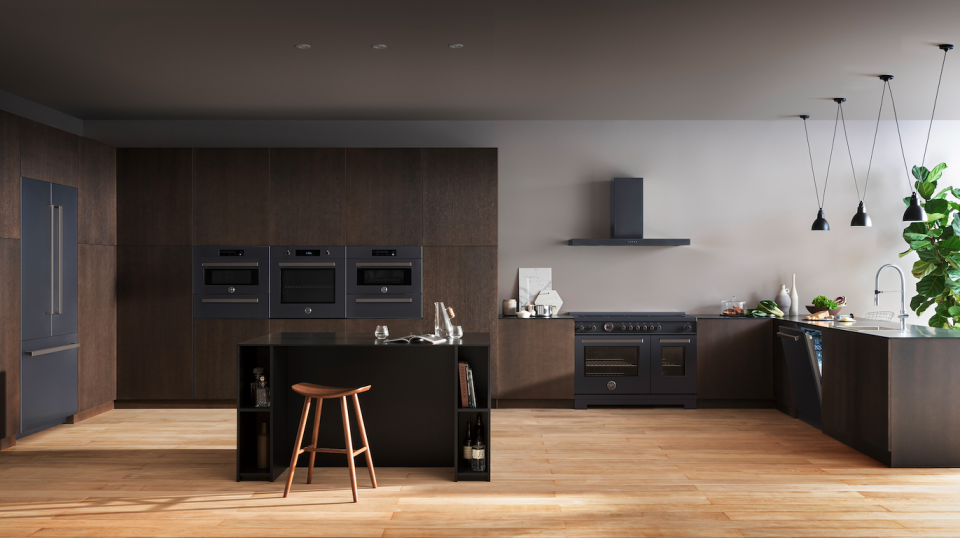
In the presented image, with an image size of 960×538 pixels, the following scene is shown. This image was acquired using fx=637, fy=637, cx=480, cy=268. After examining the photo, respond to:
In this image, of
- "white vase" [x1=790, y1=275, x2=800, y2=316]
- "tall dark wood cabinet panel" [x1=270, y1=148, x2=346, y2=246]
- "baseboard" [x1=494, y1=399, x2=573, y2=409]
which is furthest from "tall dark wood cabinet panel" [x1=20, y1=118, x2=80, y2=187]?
"white vase" [x1=790, y1=275, x2=800, y2=316]

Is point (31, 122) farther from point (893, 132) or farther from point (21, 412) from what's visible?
point (893, 132)

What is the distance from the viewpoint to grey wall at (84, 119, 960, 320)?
6.09 m

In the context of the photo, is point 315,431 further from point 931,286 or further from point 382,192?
point 931,286

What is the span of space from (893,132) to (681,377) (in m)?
3.14

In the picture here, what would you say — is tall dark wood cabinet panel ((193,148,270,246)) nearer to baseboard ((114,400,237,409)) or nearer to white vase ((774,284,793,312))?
baseboard ((114,400,237,409))

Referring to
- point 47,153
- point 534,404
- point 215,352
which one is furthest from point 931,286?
point 47,153

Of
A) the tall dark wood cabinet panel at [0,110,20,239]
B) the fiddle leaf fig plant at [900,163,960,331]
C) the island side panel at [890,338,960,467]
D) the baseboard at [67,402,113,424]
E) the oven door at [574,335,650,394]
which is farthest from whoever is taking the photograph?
the oven door at [574,335,650,394]

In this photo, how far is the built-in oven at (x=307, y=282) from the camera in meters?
5.56

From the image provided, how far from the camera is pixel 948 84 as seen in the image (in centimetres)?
470

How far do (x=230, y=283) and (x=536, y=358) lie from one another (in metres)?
2.76

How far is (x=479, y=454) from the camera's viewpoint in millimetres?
3674

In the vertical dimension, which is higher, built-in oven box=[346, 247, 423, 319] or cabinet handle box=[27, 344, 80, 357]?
built-in oven box=[346, 247, 423, 319]

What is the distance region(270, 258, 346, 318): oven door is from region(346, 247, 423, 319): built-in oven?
0.12m

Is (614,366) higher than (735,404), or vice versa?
(614,366)
